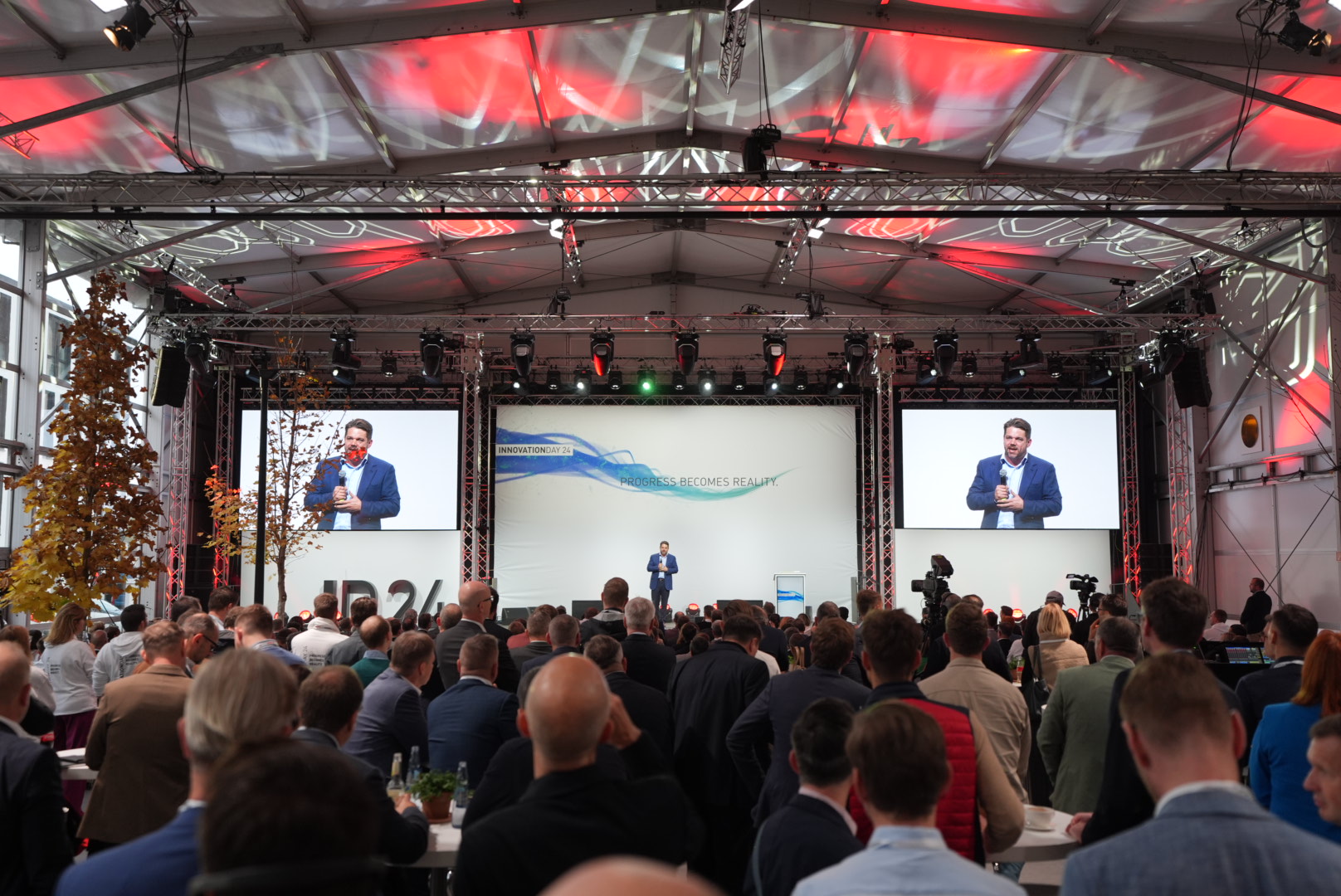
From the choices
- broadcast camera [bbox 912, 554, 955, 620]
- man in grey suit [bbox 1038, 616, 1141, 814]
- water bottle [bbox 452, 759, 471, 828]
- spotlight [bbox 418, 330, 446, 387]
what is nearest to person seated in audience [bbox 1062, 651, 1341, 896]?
man in grey suit [bbox 1038, 616, 1141, 814]

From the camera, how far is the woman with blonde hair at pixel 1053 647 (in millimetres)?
5656

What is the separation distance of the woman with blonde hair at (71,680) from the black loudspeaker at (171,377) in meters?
7.81

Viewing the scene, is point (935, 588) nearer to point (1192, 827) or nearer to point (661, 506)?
point (1192, 827)

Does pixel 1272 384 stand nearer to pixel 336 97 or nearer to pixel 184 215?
pixel 336 97

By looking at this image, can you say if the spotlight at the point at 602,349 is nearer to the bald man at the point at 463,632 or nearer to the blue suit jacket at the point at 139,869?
the bald man at the point at 463,632

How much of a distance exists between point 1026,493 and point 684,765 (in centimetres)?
1411

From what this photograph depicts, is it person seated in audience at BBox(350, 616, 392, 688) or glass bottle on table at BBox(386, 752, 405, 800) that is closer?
glass bottle on table at BBox(386, 752, 405, 800)

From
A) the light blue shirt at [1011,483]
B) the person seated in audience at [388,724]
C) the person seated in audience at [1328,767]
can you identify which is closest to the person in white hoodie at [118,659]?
the person seated in audience at [388,724]

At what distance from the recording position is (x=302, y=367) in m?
16.1

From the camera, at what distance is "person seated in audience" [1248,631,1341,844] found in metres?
3.08

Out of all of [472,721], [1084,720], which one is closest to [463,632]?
[472,721]

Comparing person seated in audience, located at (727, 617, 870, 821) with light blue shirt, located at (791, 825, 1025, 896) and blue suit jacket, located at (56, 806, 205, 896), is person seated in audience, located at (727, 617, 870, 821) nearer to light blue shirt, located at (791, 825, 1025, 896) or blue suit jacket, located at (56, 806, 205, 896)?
light blue shirt, located at (791, 825, 1025, 896)

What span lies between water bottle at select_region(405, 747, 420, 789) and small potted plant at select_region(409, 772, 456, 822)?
0.12 ft

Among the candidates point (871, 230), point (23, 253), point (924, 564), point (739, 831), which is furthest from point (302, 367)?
point (739, 831)
